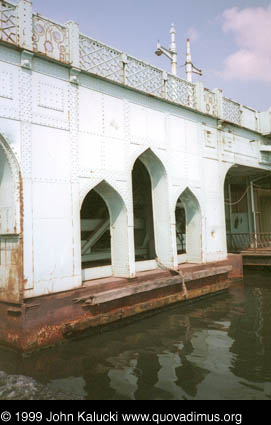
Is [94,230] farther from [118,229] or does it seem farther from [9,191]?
[9,191]

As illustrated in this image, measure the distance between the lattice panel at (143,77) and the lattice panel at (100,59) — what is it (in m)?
0.38

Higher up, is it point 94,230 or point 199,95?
point 199,95

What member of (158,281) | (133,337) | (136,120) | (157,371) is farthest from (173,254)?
(157,371)

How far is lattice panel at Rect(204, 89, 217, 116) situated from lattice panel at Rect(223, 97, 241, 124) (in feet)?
2.80

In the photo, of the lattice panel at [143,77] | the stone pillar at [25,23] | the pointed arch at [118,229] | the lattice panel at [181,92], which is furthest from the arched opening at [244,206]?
the stone pillar at [25,23]

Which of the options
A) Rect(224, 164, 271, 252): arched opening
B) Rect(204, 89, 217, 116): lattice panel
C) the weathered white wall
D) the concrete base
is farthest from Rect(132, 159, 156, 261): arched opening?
Rect(224, 164, 271, 252): arched opening

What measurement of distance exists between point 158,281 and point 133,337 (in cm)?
220

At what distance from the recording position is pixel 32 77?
279 inches

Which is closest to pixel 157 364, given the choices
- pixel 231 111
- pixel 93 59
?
pixel 93 59

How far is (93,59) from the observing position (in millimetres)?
8398

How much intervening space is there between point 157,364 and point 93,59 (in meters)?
7.37

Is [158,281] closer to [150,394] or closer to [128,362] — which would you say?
[128,362]
